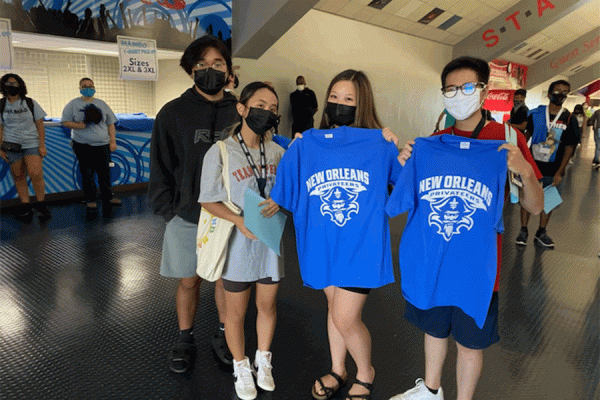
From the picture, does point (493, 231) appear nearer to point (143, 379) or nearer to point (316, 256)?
point (316, 256)

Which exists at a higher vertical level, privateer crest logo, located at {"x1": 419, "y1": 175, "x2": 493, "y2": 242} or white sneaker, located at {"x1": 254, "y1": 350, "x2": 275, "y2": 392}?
privateer crest logo, located at {"x1": 419, "y1": 175, "x2": 493, "y2": 242}

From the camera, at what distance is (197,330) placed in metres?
2.46

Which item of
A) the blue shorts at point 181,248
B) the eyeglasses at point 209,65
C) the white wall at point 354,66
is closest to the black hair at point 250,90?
the eyeglasses at point 209,65

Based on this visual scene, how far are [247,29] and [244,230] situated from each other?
19.6ft

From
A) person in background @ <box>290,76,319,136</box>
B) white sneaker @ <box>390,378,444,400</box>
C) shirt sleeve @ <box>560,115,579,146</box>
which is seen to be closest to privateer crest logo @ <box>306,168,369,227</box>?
white sneaker @ <box>390,378,444,400</box>

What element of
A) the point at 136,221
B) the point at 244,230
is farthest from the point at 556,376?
the point at 136,221

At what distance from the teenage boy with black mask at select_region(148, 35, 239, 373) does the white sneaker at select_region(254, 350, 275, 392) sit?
0.41m

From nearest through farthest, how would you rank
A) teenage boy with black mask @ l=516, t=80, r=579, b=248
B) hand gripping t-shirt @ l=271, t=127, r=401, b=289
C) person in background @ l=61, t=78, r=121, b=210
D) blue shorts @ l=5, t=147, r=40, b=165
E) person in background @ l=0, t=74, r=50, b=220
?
1. hand gripping t-shirt @ l=271, t=127, r=401, b=289
2. teenage boy with black mask @ l=516, t=80, r=579, b=248
3. person in background @ l=0, t=74, r=50, b=220
4. blue shorts @ l=5, t=147, r=40, b=165
5. person in background @ l=61, t=78, r=121, b=210

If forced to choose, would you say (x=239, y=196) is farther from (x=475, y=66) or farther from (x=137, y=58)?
(x=137, y=58)

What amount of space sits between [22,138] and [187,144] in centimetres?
380

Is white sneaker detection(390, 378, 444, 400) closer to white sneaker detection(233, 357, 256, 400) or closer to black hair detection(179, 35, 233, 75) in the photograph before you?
white sneaker detection(233, 357, 256, 400)

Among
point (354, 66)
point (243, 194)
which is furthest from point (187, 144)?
point (354, 66)

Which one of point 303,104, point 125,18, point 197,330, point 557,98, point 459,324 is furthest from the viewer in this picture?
point 303,104

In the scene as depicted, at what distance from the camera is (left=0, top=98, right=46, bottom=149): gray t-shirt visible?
4492 mm
